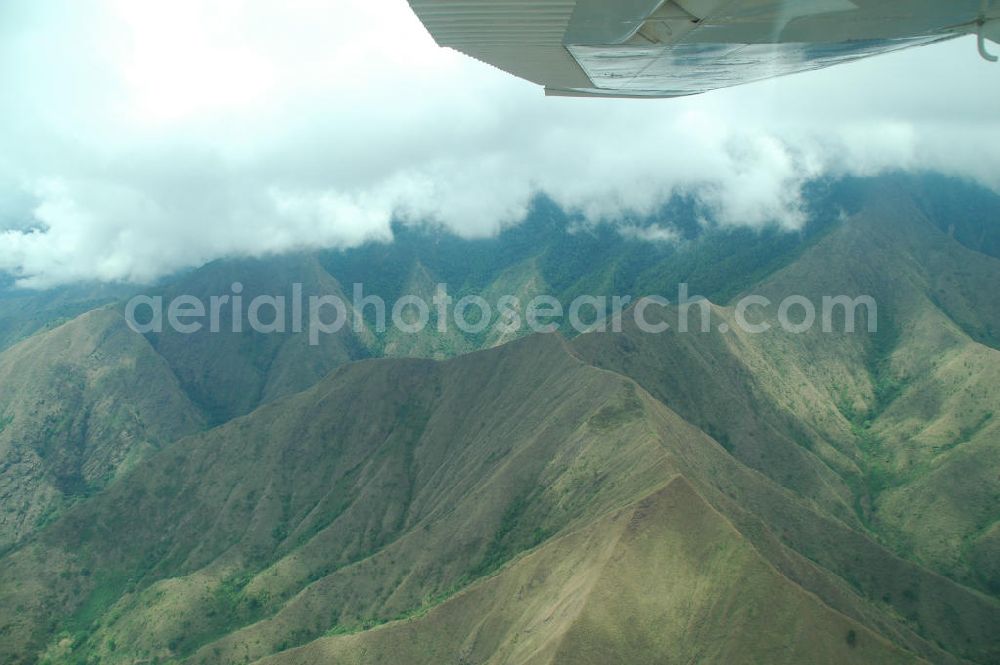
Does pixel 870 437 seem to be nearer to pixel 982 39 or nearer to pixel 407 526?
pixel 407 526

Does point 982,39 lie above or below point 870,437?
above

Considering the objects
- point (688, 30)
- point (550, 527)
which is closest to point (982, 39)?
point (688, 30)

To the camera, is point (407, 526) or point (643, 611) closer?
point (643, 611)

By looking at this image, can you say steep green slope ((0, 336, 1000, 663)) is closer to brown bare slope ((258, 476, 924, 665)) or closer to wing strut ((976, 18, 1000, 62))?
brown bare slope ((258, 476, 924, 665))

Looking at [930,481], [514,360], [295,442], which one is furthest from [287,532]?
[930,481]

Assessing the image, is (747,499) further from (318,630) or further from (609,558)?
(318,630)

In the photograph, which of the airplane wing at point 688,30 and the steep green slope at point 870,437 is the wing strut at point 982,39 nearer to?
the airplane wing at point 688,30

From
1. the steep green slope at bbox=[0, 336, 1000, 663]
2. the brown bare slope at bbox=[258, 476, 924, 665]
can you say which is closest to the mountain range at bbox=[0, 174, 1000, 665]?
the brown bare slope at bbox=[258, 476, 924, 665]

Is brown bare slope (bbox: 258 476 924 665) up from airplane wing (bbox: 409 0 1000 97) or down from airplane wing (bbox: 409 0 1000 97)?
down

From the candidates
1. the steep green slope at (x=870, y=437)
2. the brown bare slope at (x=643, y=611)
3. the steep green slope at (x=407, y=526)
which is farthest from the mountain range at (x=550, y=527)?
the steep green slope at (x=870, y=437)
